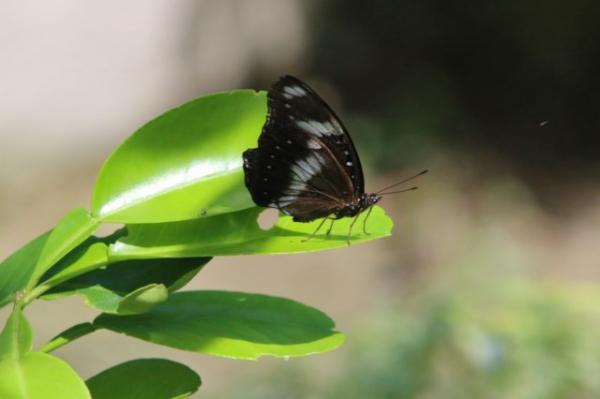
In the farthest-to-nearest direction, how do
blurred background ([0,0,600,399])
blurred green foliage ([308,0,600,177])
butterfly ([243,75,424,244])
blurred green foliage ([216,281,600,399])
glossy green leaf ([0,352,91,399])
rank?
blurred green foliage ([308,0,600,177]), blurred background ([0,0,600,399]), blurred green foliage ([216,281,600,399]), butterfly ([243,75,424,244]), glossy green leaf ([0,352,91,399])

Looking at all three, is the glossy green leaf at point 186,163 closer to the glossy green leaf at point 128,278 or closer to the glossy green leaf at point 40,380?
the glossy green leaf at point 128,278

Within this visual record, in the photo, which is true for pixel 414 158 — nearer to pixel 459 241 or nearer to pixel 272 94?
pixel 459 241

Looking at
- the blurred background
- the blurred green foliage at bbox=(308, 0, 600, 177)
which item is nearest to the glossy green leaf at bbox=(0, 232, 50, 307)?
the blurred background

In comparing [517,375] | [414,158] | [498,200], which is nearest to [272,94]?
[517,375]

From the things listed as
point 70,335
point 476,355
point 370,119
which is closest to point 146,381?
point 70,335

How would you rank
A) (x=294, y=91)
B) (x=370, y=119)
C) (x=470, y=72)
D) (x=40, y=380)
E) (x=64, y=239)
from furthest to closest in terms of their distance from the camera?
1. (x=470, y=72)
2. (x=370, y=119)
3. (x=294, y=91)
4. (x=64, y=239)
5. (x=40, y=380)

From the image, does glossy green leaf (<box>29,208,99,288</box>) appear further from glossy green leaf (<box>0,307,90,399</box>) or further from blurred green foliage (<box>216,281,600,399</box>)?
blurred green foliage (<box>216,281,600,399</box>)

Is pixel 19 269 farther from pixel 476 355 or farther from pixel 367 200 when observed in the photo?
pixel 476 355
